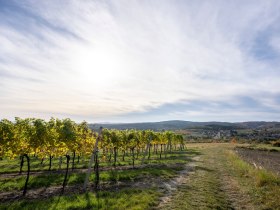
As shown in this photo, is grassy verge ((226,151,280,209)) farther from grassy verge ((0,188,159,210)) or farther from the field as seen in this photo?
grassy verge ((0,188,159,210))

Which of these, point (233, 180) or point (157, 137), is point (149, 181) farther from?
point (157, 137)

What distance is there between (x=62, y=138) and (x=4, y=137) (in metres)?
5.64

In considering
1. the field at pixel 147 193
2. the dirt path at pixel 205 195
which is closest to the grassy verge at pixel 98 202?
the field at pixel 147 193

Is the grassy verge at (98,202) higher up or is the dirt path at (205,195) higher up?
the grassy verge at (98,202)

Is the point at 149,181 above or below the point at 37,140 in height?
below

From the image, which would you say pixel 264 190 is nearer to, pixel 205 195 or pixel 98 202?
pixel 205 195

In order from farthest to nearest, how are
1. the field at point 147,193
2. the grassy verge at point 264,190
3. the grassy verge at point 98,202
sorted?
the grassy verge at point 264,190, the field at point 147,193, the grassy verge at point 98,202

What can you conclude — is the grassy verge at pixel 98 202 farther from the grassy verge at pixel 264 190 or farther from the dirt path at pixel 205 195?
the grassy verge at pixel 264 190

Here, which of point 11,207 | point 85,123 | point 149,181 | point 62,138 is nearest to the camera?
point 11,207

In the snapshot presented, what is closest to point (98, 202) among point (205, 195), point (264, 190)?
point (205, 195)

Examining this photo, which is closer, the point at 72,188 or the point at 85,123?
the point at 72,188

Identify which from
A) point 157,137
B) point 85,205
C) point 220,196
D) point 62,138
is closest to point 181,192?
point 220,196

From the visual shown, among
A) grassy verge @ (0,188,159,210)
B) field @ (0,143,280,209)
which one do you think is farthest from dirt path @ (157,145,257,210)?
grassy verge @ (0,188,159,210)

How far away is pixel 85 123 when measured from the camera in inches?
1139
